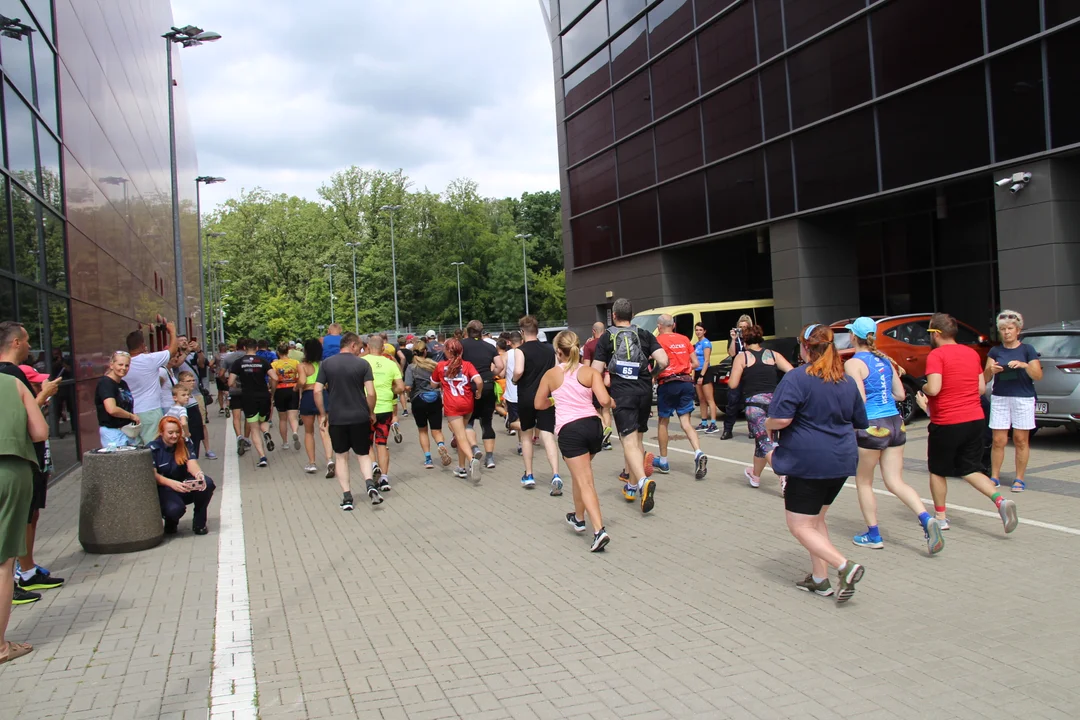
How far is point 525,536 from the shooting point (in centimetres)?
780

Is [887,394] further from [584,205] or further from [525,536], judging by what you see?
[584,205]

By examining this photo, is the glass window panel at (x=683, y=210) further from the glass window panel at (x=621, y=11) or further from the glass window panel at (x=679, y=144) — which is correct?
the glass window panel at (x=621, y=11)

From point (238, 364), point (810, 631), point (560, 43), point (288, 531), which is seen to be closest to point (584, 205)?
point (560, 43)

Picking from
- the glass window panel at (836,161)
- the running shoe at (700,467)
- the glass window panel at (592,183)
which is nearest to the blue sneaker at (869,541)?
the running shoe at (700,467)

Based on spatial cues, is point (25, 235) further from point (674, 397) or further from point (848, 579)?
point (848, 579)

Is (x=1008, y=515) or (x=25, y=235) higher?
(x=25, y=235)

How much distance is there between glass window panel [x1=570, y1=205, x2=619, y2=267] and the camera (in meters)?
29.8

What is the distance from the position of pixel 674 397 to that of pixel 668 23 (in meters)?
18.2

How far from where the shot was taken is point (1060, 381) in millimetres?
10711

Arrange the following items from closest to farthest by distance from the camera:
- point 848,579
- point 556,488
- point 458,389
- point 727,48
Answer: point 848,579
point 556,488
point 458,389
point 727,48

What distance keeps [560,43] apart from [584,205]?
6.21m

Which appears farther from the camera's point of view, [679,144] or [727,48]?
[679,144]

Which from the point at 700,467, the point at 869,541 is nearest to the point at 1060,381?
the point at 700,467

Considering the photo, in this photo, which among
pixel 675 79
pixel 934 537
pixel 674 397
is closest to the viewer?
pixel 934 537
